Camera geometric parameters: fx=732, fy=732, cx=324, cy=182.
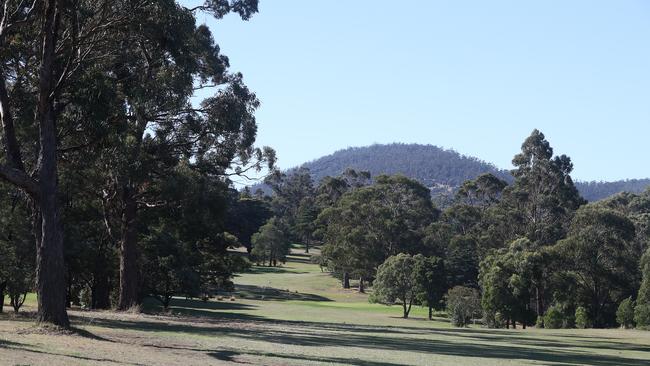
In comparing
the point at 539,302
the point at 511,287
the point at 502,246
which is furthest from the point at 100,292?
the point at 502,246

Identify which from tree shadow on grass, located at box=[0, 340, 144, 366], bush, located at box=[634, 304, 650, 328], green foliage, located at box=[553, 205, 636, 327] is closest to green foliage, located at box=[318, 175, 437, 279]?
green foliage, located at box=[553, 205, 636, 327]

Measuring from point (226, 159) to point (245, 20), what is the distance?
9039 mm

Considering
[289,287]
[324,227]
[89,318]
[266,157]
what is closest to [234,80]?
[266,157]

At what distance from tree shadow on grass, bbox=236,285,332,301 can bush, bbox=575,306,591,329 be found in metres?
31.6

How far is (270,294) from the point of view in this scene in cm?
8194

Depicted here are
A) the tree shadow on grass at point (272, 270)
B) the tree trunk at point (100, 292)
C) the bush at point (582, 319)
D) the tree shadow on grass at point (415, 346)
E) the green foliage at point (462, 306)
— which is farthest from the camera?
the tree shadow on grass at point (272, 270)

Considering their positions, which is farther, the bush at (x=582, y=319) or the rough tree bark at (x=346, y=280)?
the rough tree bark at (x=346, y=280)

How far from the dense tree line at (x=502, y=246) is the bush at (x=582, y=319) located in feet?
0.28

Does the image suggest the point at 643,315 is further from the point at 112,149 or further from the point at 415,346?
the point at 112,149

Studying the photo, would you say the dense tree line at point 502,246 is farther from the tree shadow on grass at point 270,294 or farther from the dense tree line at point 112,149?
the dense tree line at point 112,149

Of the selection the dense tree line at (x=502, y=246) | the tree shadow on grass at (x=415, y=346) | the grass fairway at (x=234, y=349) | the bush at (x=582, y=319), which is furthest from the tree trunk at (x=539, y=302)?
the tree shadow on grass at (x=415, y=346)

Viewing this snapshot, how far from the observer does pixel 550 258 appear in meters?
63.6

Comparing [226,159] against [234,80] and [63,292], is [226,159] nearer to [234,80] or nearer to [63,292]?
[234,80]

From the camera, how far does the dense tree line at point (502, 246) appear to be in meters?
61.9
